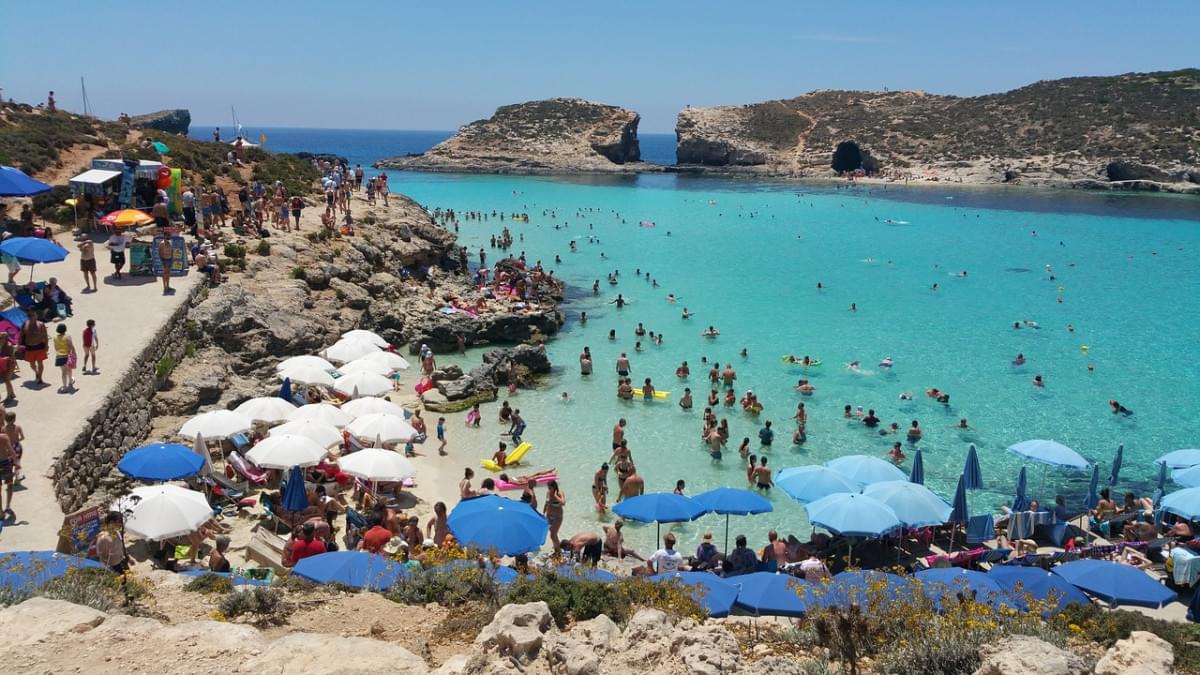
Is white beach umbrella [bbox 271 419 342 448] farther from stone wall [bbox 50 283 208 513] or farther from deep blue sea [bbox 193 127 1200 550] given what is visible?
deep blue sea [bbox 193 127 1200 550]

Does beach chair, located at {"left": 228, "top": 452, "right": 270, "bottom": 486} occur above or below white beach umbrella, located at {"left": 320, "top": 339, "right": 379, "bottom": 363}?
below

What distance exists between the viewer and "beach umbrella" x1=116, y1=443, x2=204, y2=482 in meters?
11.7

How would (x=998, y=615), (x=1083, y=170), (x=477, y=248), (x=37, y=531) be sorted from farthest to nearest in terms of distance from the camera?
(x=1083, y=170)
(x=477, y=248)
(x=37, y=531)
(x=998, y=615)

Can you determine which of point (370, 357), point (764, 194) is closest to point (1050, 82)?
point (764, 194)

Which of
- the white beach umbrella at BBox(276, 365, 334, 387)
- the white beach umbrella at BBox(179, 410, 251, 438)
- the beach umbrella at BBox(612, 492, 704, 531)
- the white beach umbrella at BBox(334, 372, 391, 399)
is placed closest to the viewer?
the beach umbrella at BBox(612, 492, 704, 531)

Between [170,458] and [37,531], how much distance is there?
2294 mm

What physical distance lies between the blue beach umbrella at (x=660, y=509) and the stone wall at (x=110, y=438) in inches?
305

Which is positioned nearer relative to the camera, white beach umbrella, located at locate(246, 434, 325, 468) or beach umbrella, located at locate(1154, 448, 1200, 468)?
white beach umbrella, located at locate(246, 434, 325, 468)

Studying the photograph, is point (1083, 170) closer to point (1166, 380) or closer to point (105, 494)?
point (1166, 380)

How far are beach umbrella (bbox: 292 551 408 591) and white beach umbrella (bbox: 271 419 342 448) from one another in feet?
16.3

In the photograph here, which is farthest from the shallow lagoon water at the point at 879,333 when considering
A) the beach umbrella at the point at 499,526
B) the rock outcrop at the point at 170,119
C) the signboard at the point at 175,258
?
the rock outcrop at the point at 170,119

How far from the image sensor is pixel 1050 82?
111312 millimetres

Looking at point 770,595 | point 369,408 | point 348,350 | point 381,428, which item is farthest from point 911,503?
point 348,350

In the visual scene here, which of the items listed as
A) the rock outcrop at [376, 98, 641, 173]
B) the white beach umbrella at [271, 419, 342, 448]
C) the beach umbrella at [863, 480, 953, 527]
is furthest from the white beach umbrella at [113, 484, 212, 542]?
the rock outcrop at [376, 98, 641, 173]
